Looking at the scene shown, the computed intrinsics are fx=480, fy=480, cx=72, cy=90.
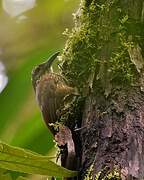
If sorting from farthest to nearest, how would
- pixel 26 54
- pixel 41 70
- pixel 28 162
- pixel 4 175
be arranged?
pixel 26 54 < pixel 41 70 < pixel 4 175 < pixel 28 162

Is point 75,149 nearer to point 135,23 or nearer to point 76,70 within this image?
point 76,70

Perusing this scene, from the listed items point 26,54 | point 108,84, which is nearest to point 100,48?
point 108,84

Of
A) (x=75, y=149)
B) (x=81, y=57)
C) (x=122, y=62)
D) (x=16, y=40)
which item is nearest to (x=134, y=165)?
(x=75, y=149)

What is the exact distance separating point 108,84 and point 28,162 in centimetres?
38

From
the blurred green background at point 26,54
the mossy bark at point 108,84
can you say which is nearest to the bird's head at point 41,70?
the blurred green background at point 26,54

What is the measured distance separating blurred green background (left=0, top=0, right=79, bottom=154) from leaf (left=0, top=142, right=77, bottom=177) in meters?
0.26

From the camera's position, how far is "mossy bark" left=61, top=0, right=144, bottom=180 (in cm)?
128

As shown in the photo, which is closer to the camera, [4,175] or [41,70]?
[4,175]

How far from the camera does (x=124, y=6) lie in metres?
1.69

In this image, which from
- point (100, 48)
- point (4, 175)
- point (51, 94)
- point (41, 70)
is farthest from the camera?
point (41, 70)

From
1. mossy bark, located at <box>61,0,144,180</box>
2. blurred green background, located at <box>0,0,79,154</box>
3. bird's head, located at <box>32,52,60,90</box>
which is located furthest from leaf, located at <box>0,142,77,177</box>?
bird's head, located at <box>32,52,60,90</box>

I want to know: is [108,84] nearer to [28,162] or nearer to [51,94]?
[51,94]

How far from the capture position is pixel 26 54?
2225mm

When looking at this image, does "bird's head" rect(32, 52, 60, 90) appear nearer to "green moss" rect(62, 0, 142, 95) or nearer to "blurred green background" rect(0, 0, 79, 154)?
"blurred green background" rect(0, 0, 79, 154)
